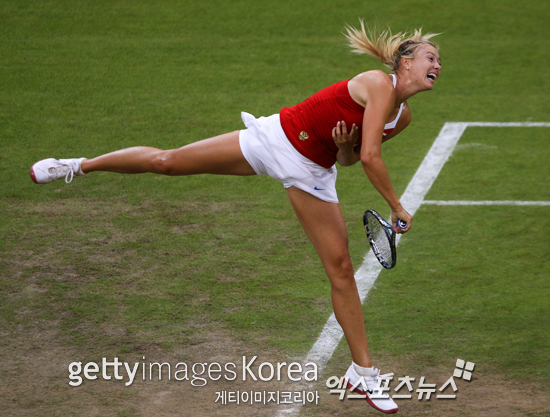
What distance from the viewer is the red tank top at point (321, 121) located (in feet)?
14.2

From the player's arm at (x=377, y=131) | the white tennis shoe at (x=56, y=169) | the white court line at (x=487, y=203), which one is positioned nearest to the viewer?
the player's arm at (x=377, y=131)

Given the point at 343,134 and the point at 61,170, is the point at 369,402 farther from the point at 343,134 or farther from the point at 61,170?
the point at 61,170

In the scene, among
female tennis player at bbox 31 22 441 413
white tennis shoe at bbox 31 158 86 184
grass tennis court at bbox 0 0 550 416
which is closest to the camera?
female tennis player at bbox 31 22 441 413

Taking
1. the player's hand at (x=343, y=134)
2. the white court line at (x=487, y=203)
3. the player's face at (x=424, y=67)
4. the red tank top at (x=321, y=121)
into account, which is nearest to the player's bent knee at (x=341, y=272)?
the red tank top at (x=321, y=121)

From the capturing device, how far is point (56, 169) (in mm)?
5289

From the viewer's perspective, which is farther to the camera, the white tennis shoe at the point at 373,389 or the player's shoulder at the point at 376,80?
the white tennis shoe at the point at 373,389

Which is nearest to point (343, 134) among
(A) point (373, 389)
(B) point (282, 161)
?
(B) point (282, 161)

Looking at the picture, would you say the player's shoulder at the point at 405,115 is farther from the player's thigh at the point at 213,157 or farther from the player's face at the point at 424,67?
the player's thigh at the point at 213,157

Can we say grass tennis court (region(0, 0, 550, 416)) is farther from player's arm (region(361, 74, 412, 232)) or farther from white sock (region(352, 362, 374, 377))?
player's arm (region(361, 74, 412, 232))

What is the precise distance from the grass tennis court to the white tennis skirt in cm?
126

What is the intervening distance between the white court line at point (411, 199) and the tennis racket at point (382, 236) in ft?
3.02

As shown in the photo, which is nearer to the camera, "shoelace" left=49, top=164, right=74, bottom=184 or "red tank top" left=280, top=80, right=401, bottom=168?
"red tank top" left=280, top=80, right=401, bottom=168

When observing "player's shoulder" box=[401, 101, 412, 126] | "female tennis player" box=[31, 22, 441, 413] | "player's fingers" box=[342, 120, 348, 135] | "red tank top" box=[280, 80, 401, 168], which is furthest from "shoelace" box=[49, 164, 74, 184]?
"player's shoulder" box=[401, 101, 412, 126]

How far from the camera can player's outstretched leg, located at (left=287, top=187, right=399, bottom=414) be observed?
445 cm
